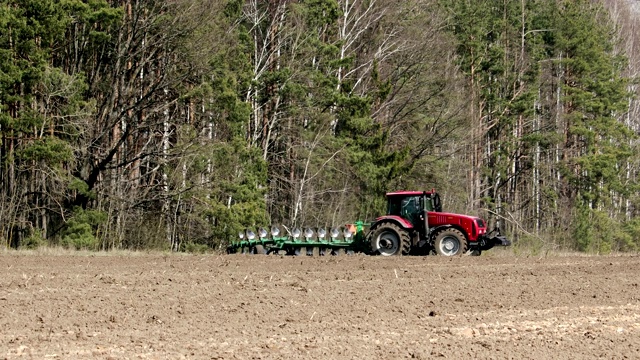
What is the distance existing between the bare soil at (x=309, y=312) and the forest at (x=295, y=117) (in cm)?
1138

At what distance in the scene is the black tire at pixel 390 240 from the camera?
26.0m

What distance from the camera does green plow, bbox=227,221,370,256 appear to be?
2744 cm

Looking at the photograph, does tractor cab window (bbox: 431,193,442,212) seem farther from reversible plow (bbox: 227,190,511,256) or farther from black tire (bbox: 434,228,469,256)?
black tire (bbox: 434,228,469,256)

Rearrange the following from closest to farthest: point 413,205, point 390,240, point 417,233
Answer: point 390,240 → point 417,233 → point 413,205

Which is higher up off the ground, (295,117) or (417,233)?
(295,117)

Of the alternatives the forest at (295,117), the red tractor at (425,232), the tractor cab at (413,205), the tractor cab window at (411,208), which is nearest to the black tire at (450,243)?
the red tractor at (425,232)

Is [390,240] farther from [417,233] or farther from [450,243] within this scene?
[450,243]

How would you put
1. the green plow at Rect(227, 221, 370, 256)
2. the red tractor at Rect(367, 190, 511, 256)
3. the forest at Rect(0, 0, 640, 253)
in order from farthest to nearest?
the forest at Rect(0, 0, 640, 253) → the green plow at Rect(227, 221, 370, 256) → the red tractor at Rect(367, 190, 511, 256)

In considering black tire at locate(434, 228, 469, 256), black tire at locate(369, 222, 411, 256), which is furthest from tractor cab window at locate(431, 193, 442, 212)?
black tire at locate(369, 222, 411, 256)

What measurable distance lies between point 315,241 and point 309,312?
48.7ft

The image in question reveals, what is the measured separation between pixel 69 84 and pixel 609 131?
35832 millimetres

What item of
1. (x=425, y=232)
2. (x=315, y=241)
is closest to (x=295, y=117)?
(x=315, y=241)

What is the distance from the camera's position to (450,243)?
2602 cm

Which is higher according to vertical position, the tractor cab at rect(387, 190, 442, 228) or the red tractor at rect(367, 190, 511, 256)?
the tractor cab at rect(387, 190, 442, 228)
